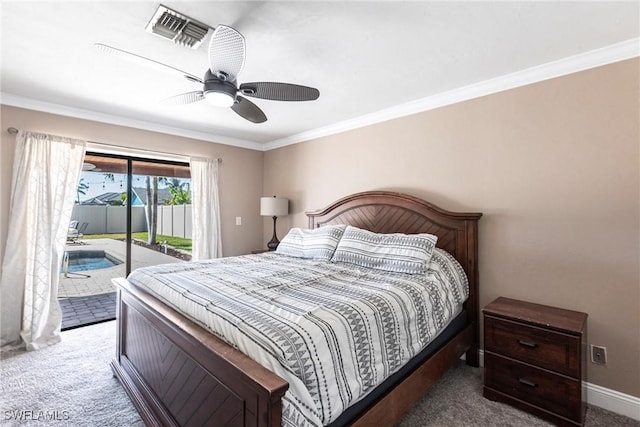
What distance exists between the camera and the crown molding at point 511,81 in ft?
6.59

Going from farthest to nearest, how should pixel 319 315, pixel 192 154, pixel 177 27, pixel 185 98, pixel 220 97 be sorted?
pixel 192 154 < pixel 185 98 < pixel 220 97 < pixel 177 27 < pixel 319 315

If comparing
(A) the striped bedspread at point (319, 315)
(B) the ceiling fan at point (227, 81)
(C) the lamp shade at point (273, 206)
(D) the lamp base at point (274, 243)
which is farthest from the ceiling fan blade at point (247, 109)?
(D) the lamp base at point (274, 243)

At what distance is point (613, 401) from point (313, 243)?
2.52m

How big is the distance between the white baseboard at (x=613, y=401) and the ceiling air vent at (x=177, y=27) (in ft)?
10.8

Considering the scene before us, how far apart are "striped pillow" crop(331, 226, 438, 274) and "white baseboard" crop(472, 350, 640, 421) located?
1.24 metres

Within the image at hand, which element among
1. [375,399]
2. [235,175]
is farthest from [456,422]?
[235,175]

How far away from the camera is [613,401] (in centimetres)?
200

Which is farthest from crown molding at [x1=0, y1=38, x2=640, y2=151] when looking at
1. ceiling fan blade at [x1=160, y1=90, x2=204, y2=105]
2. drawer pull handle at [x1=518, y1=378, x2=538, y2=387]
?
drawer pull handle at [x1=518, y1=378, x2=538, y2=387]

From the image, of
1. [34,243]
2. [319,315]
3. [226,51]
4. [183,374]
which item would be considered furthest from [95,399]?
[226,51]

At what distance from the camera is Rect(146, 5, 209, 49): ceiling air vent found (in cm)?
168

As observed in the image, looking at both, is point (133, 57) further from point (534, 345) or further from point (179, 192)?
point (534, 345)

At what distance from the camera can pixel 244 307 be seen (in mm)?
1504

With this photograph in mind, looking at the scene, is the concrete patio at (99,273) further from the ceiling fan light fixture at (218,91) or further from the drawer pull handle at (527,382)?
the drawer pull handle at (527,382)

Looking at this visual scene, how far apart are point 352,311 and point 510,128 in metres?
2.12
